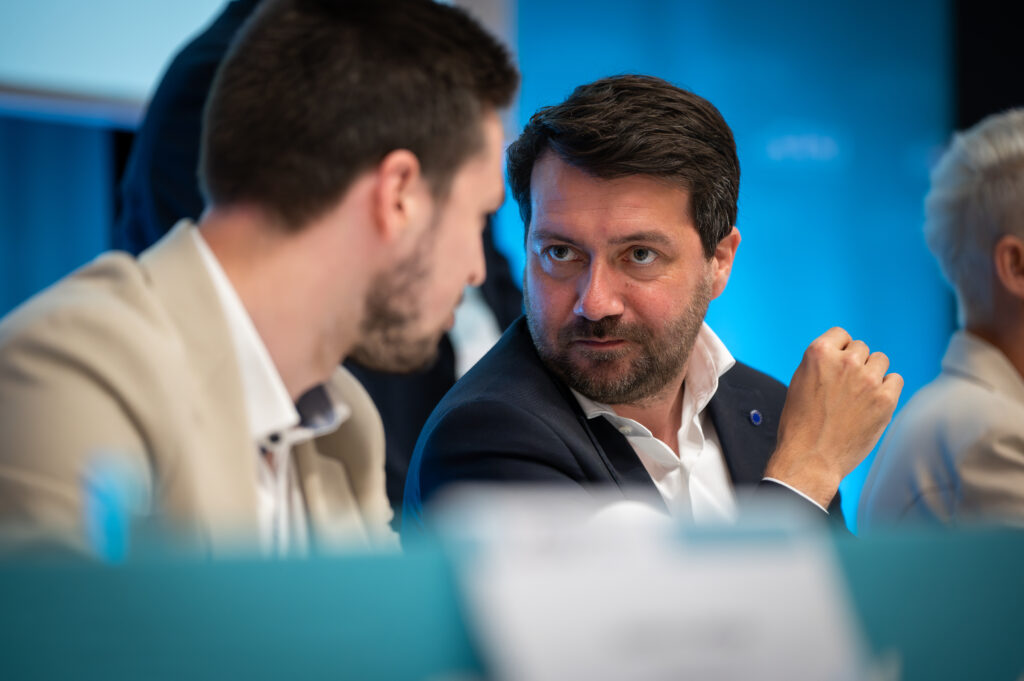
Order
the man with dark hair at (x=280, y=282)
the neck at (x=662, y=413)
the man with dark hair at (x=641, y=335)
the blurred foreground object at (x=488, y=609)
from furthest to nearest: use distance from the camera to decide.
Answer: the neck at (x=662, y=413) → the man with dark hair at (x=641, y=335) → the man with dark hair at (x=280, y=282) → the blurred foreground object at (x=488, y=609)

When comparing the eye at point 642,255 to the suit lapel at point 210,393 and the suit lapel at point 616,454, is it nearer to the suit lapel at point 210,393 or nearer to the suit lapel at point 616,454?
the suit lapel at point 616,454

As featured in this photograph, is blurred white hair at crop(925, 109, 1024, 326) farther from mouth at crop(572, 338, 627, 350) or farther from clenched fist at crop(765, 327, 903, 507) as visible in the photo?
mouth at crop(572, 338, 627, 350)

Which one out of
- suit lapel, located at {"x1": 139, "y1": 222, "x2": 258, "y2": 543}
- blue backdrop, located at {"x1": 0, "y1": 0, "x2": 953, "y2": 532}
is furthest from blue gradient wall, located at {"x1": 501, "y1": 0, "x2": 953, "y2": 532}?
suit lapel, located at {"x1": 139, "y1": 222, "x2": 258, "y2": 543}

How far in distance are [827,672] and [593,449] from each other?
85 centimetres

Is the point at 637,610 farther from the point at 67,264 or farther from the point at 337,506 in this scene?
the point at 67,264

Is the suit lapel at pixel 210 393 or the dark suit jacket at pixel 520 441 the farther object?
the dark suit jacket at pixel 520 441

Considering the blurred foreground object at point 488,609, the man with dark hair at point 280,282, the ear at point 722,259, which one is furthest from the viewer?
the ear at point 722,259

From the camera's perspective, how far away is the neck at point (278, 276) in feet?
2.68

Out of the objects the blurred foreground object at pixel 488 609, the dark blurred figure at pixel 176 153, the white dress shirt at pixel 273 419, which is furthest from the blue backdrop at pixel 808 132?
the blurred foreground object at pixel 488 609

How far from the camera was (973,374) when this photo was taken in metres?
1.50

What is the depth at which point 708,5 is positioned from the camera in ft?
12.0

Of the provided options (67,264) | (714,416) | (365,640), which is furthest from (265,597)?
(67,264)

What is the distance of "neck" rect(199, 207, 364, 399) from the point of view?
82 centimetres

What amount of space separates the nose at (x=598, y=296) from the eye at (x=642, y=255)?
0.14 ft
